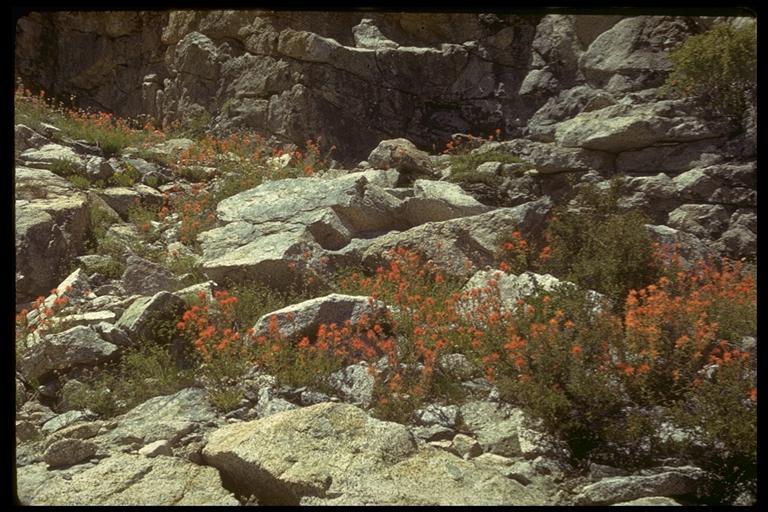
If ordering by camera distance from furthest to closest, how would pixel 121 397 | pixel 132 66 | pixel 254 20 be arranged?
pixel 132 66, pixel 254 20, pixel 121 397

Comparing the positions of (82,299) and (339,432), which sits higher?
(82,299)

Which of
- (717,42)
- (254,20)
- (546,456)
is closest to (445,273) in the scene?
(546,456)

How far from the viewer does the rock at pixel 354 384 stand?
20.2 ft

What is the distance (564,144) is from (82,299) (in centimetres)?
663

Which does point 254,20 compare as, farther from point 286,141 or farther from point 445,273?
point 445,273

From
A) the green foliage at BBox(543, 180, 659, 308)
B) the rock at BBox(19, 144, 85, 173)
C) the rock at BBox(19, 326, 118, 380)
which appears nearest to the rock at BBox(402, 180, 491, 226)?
the green foliage at BBox(543, 180, 659, 308)

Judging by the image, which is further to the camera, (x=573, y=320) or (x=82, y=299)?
(x=82, y=299)

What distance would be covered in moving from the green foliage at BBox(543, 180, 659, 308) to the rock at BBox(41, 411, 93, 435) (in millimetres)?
4888

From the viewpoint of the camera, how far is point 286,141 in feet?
42.7

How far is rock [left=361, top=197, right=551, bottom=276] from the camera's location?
8359mm

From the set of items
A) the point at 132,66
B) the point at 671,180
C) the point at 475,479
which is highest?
the point at 132,66

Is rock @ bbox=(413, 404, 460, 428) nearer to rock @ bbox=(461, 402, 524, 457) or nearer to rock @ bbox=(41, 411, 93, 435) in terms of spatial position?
rock @ bbox=(461, 402, 524, 457)

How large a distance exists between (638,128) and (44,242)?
762 centimetres

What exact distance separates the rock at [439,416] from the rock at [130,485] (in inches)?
64.0
